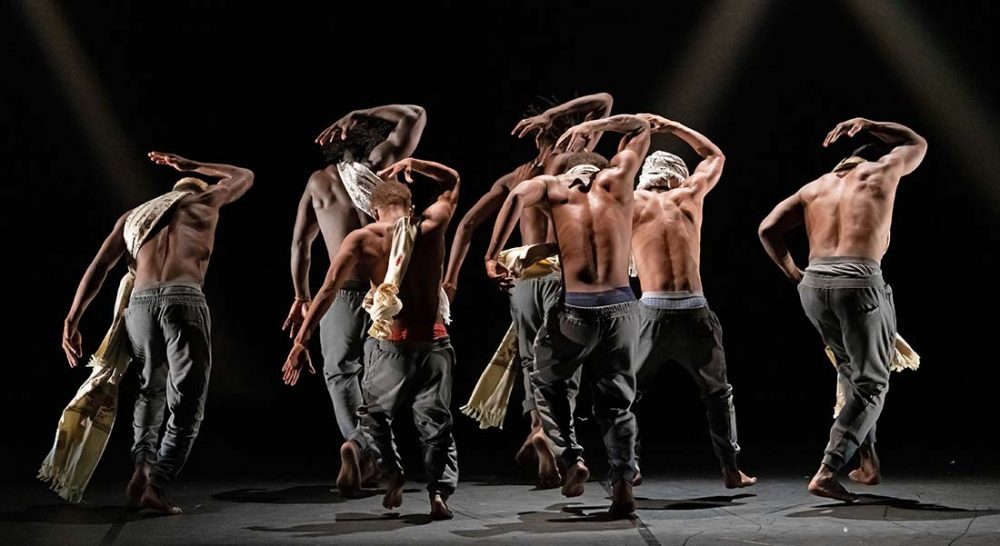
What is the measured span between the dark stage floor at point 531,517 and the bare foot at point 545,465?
11 centimetres

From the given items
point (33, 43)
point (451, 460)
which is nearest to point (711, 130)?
point (451, 460)

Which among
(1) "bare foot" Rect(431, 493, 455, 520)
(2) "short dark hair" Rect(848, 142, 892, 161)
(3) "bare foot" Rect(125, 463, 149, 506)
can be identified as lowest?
(1) "bare foot" Rect(431, 493, 455, 520)

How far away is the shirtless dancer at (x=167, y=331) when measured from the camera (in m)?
5.29

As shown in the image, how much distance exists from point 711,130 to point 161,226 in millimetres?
4085

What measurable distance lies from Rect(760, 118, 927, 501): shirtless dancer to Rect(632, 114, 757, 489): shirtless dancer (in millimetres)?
441

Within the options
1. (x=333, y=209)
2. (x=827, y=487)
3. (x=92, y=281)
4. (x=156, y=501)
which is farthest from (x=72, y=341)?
(x=827, y=487)

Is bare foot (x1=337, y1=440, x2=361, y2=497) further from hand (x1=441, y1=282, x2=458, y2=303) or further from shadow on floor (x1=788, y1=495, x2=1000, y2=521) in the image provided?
shadow on floor (x1=788, y1=495, x2=1000, y2=521)

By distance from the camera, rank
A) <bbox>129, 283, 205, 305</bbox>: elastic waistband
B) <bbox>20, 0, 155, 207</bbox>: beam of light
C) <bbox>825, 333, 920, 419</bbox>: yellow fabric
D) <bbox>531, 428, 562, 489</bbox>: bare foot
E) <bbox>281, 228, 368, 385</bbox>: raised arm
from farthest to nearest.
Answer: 1. <bbox>20, 0, 155, 207</bbox>: beam of light
2. <bbox>531, 428, 562, 489</bbox>: bare foot
3. <bbox>825, 333, 920, 419</bbox>: yellow fabric
4. <bbox>129, 283, 205, 305</bbox>: elastic waistband
5. <bbox>281, 228, 368, 385</bbox>: raised arm

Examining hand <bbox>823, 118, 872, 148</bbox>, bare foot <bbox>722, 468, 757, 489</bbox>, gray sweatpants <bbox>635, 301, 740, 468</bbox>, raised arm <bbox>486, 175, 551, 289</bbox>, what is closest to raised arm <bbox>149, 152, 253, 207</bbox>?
raised arm <bbox>486, 175, 551, 289</bbox>

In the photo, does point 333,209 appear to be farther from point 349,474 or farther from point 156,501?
point 156,501

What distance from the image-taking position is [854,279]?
540 centimetres

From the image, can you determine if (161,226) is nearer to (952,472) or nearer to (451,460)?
(451,460)

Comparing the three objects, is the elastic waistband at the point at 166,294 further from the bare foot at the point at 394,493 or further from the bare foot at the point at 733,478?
the bare foot at the point at 733,478

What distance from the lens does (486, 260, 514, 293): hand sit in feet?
16.7
